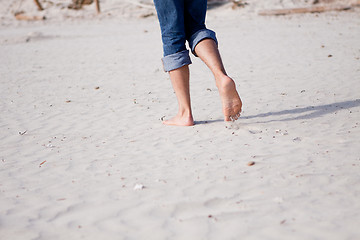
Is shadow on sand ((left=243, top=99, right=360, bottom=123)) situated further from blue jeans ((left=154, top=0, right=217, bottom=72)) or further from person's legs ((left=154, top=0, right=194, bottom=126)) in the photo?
blue jeans ((left=154, top=0, right=217, bottom=72))

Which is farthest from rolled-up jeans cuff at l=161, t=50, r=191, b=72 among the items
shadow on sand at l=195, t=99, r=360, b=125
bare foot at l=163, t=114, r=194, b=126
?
shadow on sand at l=195, t=99, r=360, b=125

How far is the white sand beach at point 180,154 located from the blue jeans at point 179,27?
1.72ft

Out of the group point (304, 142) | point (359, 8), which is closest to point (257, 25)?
point (359, 8)

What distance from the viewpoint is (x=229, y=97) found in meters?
2.54

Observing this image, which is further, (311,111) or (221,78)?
(311,111)

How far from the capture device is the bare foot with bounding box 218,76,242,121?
98.1 inches

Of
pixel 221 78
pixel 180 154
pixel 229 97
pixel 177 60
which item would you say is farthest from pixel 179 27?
pixel 180 154

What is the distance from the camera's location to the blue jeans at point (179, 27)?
8.41 ft

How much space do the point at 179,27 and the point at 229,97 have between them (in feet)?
1.83

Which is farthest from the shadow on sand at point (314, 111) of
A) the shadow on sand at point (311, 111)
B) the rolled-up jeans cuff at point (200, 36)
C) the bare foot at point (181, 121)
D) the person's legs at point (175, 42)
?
the rolled-up jeans cuff at point (200, 36)

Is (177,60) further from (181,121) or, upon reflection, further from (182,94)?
(181,121)

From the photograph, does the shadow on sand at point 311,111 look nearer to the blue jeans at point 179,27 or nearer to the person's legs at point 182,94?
the person's legs at point 182,94

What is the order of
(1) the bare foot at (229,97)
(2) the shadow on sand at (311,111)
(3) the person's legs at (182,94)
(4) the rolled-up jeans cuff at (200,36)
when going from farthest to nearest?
1. (2) the shadow on sand at (311,111)
2. (3) the person's legs at (182,94)
3. (4) the rolled-up jeans cuff at (200,36)
4. (1) the bare foot at (229,97)

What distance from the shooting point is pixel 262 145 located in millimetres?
2439
